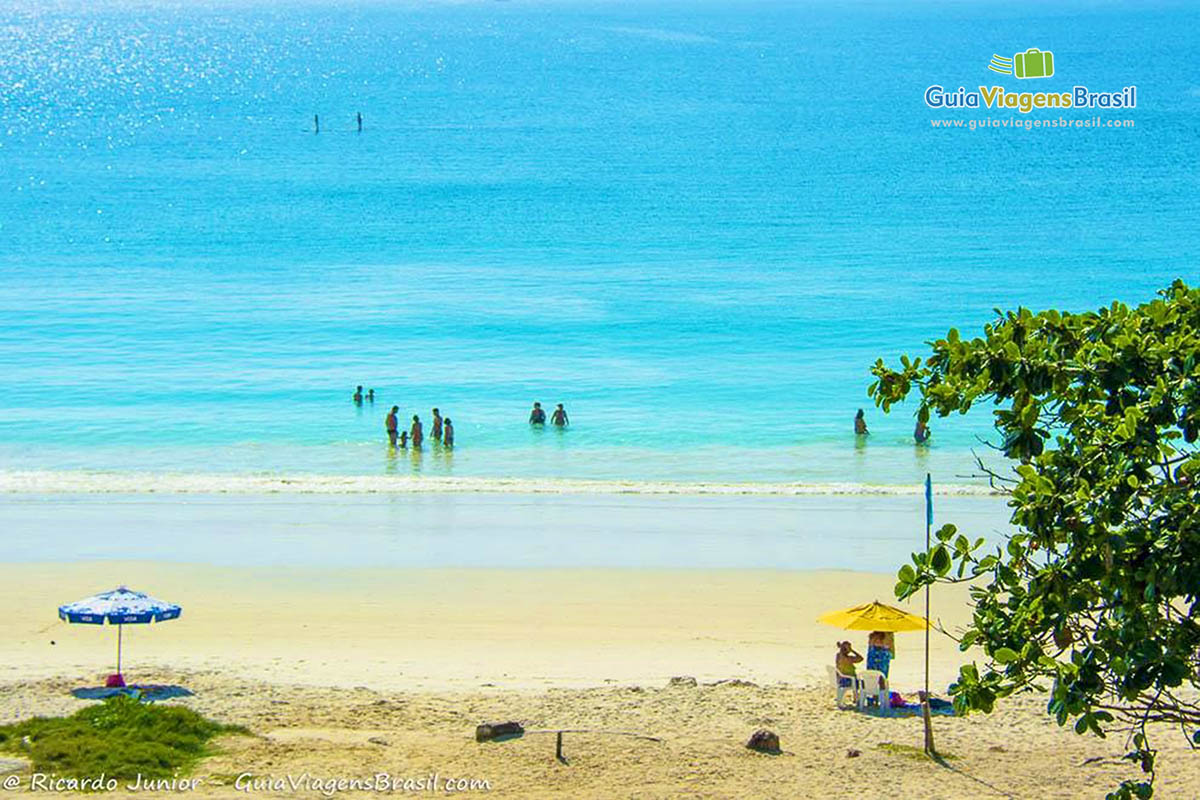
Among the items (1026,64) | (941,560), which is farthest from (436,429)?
(1026,64)

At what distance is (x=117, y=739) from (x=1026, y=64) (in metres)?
183

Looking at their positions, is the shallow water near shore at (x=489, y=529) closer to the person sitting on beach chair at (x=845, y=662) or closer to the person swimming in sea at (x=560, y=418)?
the person swimming in sea at (x=560, y=418)

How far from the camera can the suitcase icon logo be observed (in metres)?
173

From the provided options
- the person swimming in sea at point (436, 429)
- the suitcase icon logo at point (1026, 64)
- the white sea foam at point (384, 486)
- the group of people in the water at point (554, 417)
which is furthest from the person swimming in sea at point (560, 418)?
the suitcase icon logo at point (1026, 64)

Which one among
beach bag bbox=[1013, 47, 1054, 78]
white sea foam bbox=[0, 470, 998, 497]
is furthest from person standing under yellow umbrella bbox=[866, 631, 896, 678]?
beach bag bbox=[1013, 47, 1054, 78]

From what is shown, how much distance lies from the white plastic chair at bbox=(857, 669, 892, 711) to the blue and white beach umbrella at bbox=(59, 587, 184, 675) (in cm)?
760

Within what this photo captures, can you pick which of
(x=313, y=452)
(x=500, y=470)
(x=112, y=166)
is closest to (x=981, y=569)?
(x=500, y=470)

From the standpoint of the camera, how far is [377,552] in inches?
1007

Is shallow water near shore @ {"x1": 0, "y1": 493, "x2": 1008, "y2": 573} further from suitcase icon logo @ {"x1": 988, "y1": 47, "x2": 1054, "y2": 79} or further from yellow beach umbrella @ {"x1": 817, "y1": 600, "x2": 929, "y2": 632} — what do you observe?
suitcase icon logo @ {"x1": 988, "y1": 47, "x2": 1054, "y2": 79}

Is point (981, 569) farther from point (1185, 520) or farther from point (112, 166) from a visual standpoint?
point (112, 166)

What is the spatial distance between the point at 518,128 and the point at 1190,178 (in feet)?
160

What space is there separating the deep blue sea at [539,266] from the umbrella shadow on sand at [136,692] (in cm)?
1055

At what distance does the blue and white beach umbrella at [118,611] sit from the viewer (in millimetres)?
16938

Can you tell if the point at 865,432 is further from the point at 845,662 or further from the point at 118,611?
the point at 118,611
